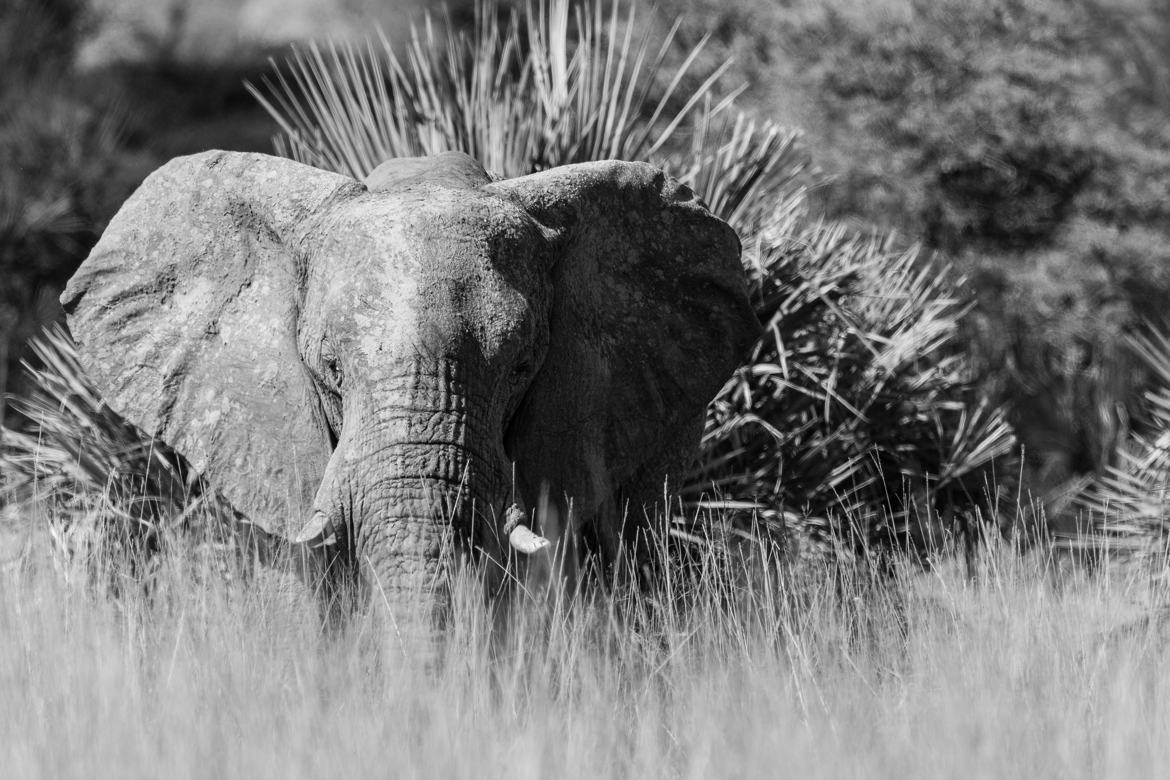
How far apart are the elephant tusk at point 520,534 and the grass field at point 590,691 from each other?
0.65 feet

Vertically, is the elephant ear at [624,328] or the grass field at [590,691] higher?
the elephant ear at [624,328]

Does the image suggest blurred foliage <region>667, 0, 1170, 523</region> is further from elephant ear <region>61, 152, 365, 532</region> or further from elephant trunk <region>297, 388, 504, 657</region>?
elephant trunk <region>297, 388, 504, 657</region>

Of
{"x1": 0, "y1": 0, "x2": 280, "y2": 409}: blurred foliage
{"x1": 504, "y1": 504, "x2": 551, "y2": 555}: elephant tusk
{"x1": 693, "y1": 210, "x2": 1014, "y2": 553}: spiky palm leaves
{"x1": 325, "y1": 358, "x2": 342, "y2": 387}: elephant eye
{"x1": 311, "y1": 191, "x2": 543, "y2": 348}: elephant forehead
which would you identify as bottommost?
{"x1": 0, "y1": 0, "x2": 280, "y2": 409}: blurred foliage

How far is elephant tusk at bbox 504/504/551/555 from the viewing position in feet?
14.2

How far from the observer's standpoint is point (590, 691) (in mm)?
4262

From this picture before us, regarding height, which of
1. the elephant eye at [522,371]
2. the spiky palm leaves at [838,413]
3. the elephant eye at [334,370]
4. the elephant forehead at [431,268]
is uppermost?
the elephant forehead at [431,268]

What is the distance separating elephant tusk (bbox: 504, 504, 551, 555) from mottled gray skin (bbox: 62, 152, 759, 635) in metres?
0.05

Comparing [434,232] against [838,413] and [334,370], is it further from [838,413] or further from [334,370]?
[838,413]

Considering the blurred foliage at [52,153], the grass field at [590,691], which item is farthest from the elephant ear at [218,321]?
the blurred foliage at [52,153]

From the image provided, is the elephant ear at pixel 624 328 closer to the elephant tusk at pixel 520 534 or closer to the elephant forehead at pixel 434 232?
the elephant forehead at pixel 434 232

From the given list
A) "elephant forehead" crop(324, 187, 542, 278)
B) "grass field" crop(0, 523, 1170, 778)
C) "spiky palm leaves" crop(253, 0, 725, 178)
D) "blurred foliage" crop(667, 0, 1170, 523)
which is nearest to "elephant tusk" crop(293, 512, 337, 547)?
"grass field" crop(0, 523, 1170, 778)

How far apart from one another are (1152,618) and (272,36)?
56.2 feet

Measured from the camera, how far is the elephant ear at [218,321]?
5039 mm

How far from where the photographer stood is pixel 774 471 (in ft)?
24.3
